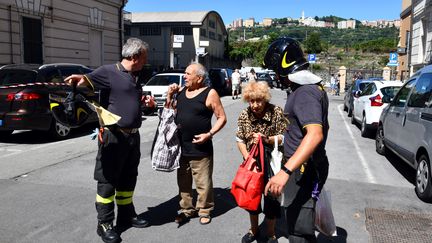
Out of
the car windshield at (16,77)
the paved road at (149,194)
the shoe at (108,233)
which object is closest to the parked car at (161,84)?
the paved road at (149,194)

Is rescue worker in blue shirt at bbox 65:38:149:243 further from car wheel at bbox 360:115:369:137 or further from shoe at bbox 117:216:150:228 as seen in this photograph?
car wheel at bbox 360:115:369:137

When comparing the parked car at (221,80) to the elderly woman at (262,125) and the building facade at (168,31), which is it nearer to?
the elderly woman at (262,125)

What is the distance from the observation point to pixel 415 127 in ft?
20.8

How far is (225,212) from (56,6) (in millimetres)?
17342

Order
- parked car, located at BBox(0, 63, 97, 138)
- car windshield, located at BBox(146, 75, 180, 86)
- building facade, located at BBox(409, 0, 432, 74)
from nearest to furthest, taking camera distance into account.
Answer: parked car, located at BBox(0, 63, 97, 138) → car windshield, located at BBox(146, 75, 180, 86) → building facade, located at BBox(409, 0, 432, 74)

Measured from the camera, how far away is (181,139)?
466cm

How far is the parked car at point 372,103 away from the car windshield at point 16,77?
26.2 feet

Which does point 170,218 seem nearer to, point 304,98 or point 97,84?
point 97,84

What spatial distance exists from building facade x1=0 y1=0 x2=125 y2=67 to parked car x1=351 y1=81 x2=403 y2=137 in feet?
42.7

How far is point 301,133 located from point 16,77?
8357mm

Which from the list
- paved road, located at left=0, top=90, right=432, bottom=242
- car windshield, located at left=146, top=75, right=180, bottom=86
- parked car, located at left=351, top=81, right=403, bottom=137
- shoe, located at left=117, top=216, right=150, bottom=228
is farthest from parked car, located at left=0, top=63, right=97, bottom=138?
car windshield, located at left=146, top=75, right=180, bottom=86

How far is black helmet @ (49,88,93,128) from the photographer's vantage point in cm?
416

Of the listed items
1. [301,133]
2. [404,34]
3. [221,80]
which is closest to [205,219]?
[301,133]

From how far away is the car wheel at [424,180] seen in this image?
567cm
